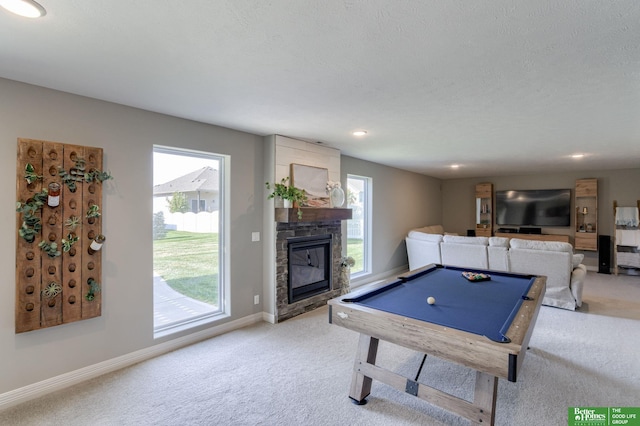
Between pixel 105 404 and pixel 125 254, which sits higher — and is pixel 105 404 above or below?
below

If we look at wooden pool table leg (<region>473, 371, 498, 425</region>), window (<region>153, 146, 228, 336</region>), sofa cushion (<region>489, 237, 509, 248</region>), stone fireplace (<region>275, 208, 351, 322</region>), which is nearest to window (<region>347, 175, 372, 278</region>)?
stone fireplace (<region>275, 208, 351, 322</region>)

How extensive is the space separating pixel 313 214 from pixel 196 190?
1521 millimetres

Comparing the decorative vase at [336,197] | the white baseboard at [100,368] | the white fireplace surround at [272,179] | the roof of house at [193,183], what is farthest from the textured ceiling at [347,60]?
the white baseboard at [100,368]

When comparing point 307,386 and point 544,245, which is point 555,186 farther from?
point 307,386

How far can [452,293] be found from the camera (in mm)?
2836

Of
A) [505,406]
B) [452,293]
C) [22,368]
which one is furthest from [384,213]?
[22,368]

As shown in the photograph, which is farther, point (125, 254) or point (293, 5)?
point (125, 254)

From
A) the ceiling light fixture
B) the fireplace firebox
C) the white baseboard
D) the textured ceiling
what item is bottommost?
the white baseboard

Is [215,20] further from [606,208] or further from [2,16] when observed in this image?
[606,208]

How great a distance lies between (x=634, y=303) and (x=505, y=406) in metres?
4.23

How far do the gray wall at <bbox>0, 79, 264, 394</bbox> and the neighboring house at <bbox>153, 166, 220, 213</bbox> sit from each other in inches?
9.1

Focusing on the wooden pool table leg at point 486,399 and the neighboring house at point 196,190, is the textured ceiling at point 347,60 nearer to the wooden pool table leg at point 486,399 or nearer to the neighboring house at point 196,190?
the neighboring house at point 196,190

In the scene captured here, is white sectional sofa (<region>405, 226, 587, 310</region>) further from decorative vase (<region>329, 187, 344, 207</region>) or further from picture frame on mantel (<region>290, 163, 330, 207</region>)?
picture frame on mantel (<region>290, 163, 330, 207</region>)

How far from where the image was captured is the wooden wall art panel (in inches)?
96.2
